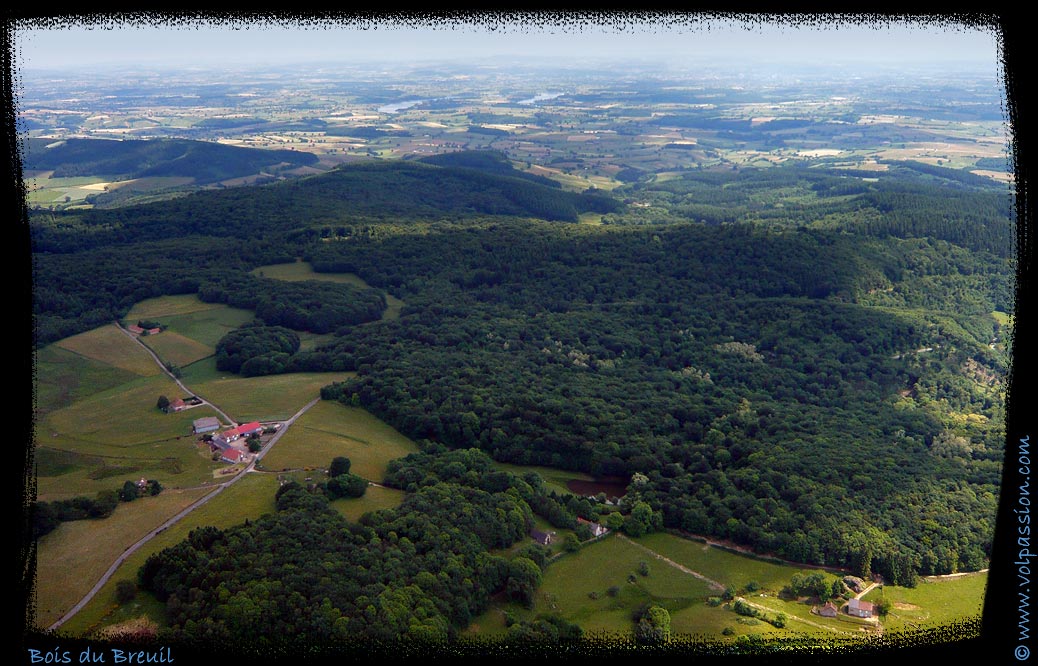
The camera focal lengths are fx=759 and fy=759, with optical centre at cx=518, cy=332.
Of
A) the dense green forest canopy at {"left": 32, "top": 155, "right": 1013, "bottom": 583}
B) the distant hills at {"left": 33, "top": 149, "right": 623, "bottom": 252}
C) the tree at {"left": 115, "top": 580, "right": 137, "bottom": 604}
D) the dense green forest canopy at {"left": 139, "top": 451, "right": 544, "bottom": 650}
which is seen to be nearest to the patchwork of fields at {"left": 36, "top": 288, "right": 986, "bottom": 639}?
the tree at {"left": 115, "top": 580, "right": 137, "bottom": 604}

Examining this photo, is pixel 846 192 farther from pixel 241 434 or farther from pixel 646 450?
pixel 241 434

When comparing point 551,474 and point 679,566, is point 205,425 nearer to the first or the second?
point 551,474

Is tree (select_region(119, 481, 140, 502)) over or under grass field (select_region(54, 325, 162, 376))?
over

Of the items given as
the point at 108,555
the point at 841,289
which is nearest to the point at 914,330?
the point at 841,289

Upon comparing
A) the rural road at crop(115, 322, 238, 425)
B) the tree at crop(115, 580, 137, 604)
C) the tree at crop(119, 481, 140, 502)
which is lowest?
the rural road at crop(115, 322, 238, 425)

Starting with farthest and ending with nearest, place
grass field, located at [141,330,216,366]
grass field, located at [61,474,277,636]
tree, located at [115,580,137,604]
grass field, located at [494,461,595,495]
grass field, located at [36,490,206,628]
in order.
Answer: grass field, located at [141,330,216,366] → grass field, located at [494,461,595,495] → tree, located at [115,580,137,604] → grass field, located at [36,490,206,628] → grass field, located at [61,474,277,636]

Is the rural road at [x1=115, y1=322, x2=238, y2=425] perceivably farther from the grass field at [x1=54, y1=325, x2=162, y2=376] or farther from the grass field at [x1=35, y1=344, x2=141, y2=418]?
the grass field at [x1=35, y1=344, x2=141, y2=418]

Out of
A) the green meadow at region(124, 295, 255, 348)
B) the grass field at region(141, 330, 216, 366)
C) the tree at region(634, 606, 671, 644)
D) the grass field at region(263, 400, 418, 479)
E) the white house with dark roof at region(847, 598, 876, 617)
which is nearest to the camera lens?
the tree at region(634, 606, 671, 644)
